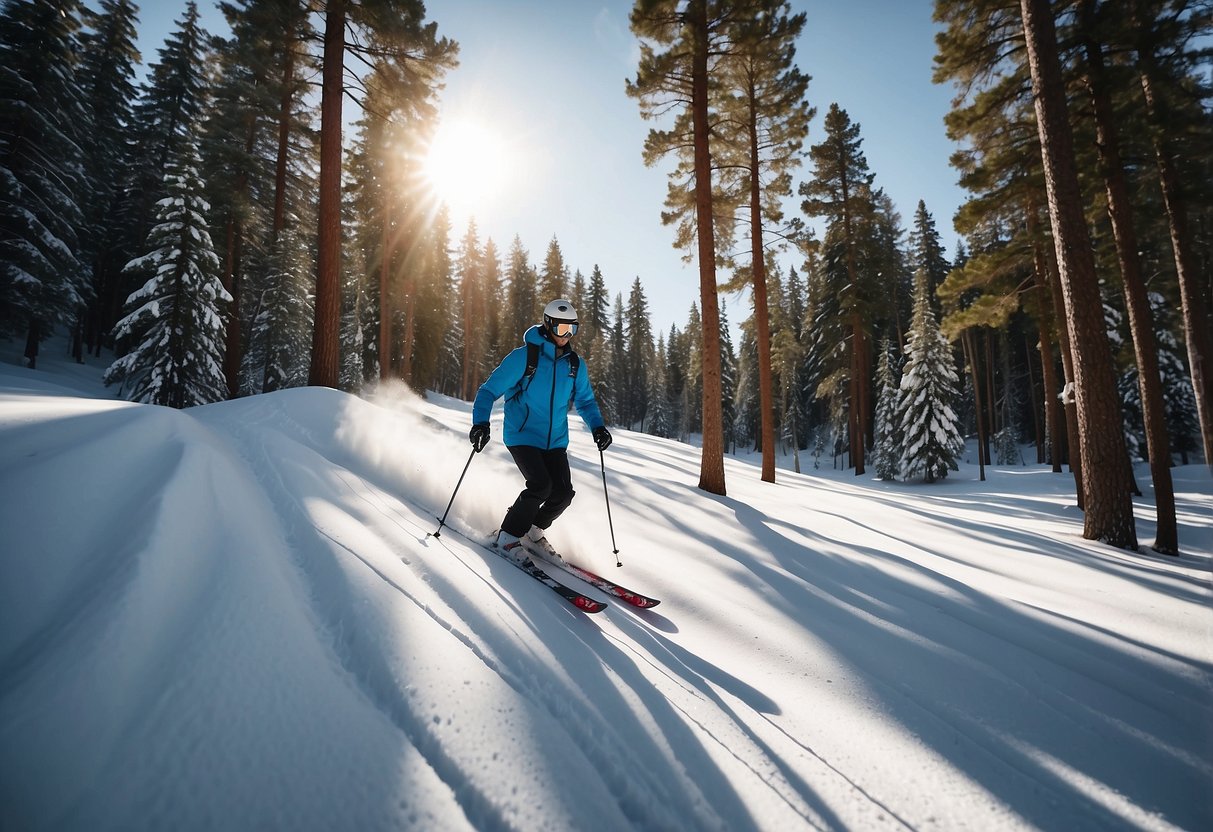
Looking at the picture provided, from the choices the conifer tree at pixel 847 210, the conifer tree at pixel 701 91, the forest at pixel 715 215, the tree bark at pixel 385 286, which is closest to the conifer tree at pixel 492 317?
the forest at pixel 715 215

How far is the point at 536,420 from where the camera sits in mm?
4219

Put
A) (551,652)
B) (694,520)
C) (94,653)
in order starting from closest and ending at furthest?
(94,653)
(551,652)
(694,520)

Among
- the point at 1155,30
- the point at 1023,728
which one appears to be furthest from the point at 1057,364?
the point at 1023,728

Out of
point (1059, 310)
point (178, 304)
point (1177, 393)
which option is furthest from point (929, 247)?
point (178, 304)

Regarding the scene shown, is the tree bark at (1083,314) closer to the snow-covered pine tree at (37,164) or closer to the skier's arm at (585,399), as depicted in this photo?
the skier's arm at (585,399)

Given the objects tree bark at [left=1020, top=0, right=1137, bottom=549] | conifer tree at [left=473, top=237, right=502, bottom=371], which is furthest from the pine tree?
conifer tree at [left=473, top=237, right=502, bottom=371]

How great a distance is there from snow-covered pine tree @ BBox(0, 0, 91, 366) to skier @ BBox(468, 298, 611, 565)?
24296mm

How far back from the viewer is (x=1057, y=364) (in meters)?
33.8

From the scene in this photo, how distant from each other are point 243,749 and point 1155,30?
46.9 ft

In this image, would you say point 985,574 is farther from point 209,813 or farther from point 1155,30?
point 1155,30

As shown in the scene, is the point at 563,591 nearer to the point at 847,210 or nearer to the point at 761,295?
the point at 761,295

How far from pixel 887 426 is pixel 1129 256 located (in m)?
19.7

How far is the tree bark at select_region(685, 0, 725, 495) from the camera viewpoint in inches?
351

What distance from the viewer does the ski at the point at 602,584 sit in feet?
11.0
